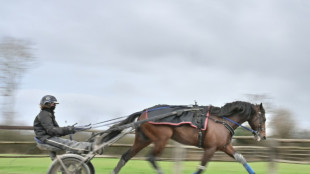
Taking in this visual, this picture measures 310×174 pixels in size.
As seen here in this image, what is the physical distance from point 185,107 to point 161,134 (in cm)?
68

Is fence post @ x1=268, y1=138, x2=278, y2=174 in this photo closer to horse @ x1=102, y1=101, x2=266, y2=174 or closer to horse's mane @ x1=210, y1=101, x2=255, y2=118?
horse's mane @ x1=210, y1=101, x2=255, y2=118

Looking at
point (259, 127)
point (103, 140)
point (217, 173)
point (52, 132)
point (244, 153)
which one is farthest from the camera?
point (244, 153)

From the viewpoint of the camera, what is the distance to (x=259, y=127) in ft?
23.6

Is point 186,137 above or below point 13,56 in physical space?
below

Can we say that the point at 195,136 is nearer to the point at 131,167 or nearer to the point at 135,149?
the point at 135,149

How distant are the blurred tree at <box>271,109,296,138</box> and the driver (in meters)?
13.1

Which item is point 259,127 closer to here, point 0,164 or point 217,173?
point 217,173

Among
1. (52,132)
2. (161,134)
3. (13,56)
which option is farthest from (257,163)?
(13,56)

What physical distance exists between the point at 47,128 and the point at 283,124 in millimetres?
14114

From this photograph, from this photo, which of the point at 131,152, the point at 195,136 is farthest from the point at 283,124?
the point at 131,152

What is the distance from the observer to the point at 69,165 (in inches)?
237

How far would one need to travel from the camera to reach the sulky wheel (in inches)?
232

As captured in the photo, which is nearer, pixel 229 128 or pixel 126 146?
pixel 229 128

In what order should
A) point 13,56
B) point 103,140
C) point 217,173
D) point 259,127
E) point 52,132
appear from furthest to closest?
point 13,56 → point 217,173 → point 259,127 → point 103,140 → point 52,132
